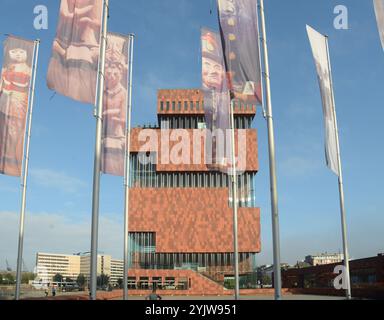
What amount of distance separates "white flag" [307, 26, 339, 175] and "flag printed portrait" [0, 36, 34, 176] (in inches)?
646

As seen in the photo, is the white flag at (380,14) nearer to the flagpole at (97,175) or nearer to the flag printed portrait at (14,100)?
the flagpole at (97,175)

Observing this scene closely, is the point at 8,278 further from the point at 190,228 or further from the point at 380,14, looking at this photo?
the point at 380,14

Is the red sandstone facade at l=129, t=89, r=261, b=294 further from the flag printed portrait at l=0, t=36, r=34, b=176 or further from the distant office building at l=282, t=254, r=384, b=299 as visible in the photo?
the flag printed portrait at l=0, t=36, r=34, b=176

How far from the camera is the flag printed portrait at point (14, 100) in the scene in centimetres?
2617

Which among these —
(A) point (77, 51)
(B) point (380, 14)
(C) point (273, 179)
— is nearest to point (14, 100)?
(A) point (77, 51)

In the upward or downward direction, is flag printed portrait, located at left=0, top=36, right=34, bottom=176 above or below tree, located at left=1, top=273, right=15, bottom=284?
above

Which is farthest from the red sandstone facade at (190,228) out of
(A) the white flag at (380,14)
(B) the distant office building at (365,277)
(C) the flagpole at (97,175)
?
(C) the flagpole at (97,175)

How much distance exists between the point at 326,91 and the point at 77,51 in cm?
1365

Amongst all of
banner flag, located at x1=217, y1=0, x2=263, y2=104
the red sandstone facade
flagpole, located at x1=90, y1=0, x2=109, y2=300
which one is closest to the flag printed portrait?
flagpole, located at x1=90, y1=0, x2=109, y2=300

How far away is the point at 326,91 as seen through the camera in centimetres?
2527

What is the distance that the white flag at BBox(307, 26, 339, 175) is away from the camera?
24250 mm

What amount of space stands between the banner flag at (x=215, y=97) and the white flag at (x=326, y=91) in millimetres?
5879
